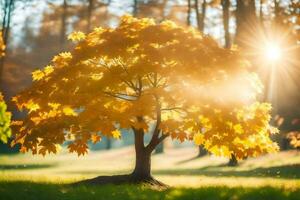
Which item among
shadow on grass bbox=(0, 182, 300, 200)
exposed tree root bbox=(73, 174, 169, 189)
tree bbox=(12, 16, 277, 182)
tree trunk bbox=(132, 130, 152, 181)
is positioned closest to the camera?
shadow on grass bbox=(0, 182, 300, 200)

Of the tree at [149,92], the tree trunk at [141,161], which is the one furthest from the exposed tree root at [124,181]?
the tree at [149,92]

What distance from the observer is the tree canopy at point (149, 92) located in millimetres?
11047

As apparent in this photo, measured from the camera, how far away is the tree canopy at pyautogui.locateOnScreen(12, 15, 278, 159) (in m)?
11.0

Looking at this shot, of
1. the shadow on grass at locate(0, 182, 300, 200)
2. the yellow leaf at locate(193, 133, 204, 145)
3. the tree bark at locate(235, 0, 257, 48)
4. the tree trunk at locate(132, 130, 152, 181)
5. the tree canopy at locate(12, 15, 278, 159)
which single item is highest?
the tree bark at locate(235, 0, 257, 48)

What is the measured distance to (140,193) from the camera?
34.3ft

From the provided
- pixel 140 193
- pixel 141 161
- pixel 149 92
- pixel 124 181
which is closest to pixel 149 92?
pixel 149 92

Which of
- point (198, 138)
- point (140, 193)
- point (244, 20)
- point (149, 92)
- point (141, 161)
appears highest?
point (244, 20)

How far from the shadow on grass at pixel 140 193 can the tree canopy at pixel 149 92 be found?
97 cm

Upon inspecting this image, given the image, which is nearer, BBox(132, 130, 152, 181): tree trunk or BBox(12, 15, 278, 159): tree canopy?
BBox(12, 15, 278, 159): tree canopy

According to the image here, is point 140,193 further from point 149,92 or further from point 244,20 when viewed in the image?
point 244,20

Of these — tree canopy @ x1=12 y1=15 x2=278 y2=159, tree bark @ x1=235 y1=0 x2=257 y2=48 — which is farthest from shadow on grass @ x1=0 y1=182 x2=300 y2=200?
tree bark @ x1=235 y1=0 x2=257 y2=48

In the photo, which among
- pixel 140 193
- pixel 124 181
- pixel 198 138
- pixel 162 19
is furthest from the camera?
pixel 162 19

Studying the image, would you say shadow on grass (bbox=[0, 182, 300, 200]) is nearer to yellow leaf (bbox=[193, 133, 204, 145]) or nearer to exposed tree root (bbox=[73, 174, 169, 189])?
exposed tree root (bbox=[73, 174, 169, 189])

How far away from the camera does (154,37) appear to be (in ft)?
37.9
